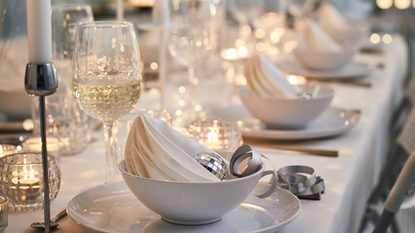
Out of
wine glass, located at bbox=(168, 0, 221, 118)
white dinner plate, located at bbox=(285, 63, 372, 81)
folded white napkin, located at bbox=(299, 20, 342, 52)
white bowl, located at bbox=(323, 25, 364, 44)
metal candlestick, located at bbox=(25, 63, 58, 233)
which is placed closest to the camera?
metal candlestick, located at bbox=(25, 63, 58, 233)

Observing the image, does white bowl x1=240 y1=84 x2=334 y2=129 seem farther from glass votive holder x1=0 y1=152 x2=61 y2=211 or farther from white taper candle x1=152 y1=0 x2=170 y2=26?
glass votive holder x1=0 y1=152 x2=61 y2=211

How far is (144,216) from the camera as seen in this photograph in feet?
2.40

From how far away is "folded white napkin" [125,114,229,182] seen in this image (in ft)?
2.26

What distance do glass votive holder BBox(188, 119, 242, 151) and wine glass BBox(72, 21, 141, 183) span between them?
238 mm

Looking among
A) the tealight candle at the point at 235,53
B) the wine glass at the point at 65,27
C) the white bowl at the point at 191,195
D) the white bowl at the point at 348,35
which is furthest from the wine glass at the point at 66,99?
the white bowl at the point at 348,35

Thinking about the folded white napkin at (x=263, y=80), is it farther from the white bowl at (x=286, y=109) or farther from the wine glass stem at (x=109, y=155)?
the wine glass stem at (x=109, y=155)

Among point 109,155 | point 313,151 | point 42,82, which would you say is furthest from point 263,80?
point 42,82

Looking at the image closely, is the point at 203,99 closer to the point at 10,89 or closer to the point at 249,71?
the point at 249,71

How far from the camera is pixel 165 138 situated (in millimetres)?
723

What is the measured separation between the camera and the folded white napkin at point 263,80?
1.26 meters

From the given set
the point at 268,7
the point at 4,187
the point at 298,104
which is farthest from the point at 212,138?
the point at 268,7

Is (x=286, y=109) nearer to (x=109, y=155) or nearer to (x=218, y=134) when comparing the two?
(x=218, y=134)

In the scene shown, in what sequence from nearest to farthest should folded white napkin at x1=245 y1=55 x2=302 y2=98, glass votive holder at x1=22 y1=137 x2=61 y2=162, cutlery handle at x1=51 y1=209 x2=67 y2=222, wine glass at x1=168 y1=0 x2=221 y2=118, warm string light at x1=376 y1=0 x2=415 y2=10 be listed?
cutlery handle at x1=51 y1=209 x2=67 y2=222 → glass votive holder at x1=22 y1=137 x2=61 y2=162 → folded white napkin at x1=245 y1=55 x2=302 y2=98 → wine glass at x1=168 y1=0 x2=221 y2=118 → warm string light at x1=376 y1=0 x2=415 y2=10

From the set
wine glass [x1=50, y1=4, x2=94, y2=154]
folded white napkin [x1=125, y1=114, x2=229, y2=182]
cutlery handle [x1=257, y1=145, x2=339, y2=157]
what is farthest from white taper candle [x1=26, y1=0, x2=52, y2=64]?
cutlery handle [x1=257, y1=145, x2=339, y2=157]
